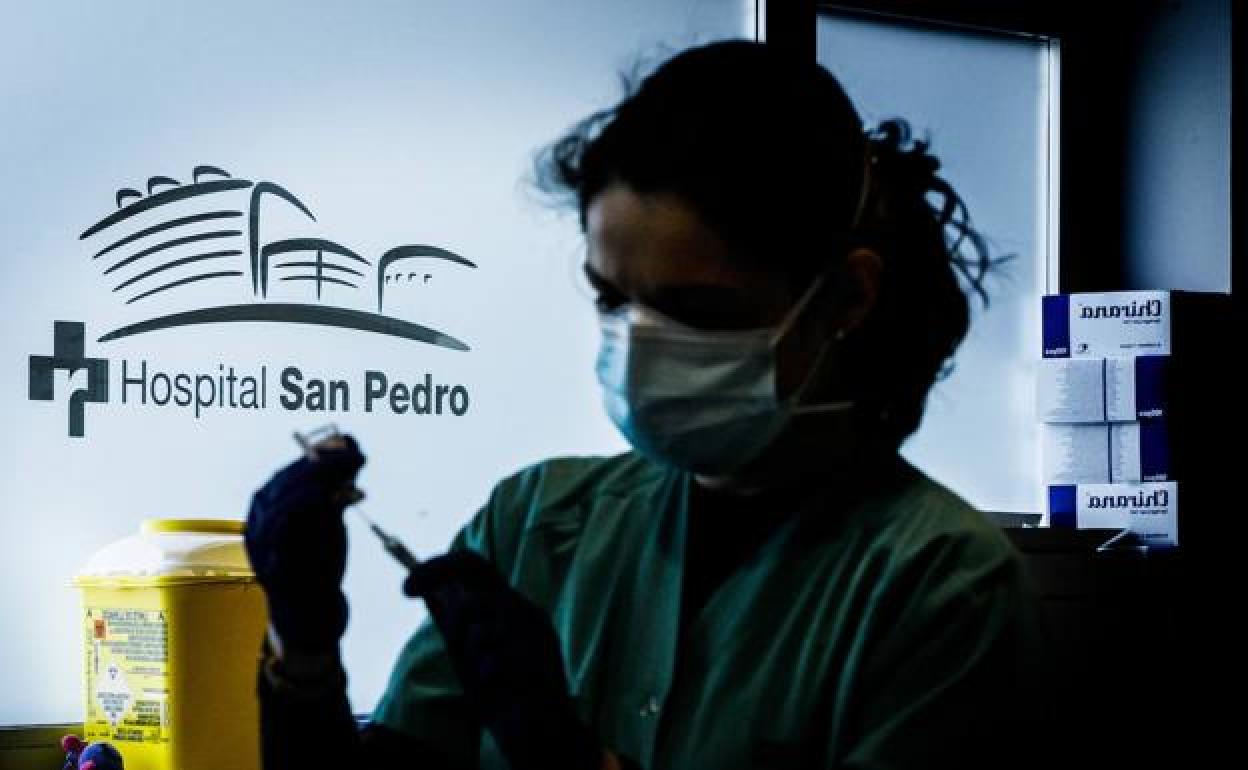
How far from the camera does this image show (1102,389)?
3.44 meters

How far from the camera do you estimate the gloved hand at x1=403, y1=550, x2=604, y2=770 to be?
107 cm

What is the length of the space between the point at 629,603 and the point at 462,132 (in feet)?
7.31

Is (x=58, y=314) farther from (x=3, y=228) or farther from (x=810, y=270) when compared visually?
(x=810, y=270)

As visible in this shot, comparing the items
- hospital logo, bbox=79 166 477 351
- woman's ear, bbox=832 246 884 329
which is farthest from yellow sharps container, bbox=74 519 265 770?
woman's ear, bbox=832 246 884 329

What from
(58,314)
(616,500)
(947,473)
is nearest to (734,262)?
(616,500)

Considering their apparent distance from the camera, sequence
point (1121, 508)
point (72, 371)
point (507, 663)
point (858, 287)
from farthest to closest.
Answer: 1. point (1121, 508)
2. point (72, 371)
3. point (858, 287)
4. point (507, 663)

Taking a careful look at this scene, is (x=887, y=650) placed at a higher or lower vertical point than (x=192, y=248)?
lower

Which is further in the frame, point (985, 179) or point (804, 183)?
point (985, 179)

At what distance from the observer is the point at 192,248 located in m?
3.10

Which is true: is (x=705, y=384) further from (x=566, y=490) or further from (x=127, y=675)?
(x=127, y=675)

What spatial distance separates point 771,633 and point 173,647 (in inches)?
70.9

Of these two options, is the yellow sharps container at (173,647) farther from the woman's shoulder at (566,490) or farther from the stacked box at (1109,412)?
the stacked box at (1109,412)

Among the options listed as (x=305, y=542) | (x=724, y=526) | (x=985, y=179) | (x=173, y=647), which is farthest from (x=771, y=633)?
(x=985, y=179)

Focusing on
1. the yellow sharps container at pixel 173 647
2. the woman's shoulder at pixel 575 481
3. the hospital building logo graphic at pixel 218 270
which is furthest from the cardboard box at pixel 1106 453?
the woman's shoulder at pixel 575 481
